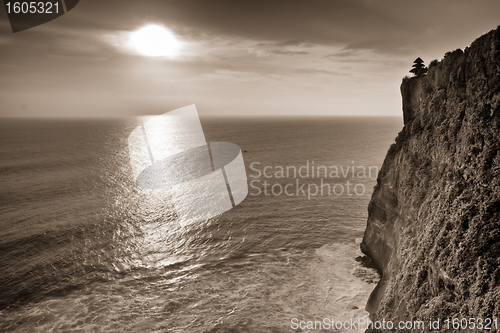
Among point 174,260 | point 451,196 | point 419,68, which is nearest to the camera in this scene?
point 451,196

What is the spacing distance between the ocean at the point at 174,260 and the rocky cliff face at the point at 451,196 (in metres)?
7.35

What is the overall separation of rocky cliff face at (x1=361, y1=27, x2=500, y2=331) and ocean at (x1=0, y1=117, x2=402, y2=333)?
24.1 feet

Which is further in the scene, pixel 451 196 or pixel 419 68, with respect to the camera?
pixel 419 68

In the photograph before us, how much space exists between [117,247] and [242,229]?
14.7m

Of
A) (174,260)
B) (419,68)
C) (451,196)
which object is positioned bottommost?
(174,260)

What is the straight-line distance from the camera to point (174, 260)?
91.1 feet

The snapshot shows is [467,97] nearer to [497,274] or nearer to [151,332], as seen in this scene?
[497,274]

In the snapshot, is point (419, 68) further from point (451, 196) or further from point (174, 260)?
point (174, 260)

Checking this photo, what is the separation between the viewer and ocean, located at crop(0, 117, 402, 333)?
2011 cm

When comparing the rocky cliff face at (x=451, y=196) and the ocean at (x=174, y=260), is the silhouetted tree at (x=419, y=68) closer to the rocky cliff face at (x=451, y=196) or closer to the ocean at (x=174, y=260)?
the rocky cliff face at (x=451, y=196)

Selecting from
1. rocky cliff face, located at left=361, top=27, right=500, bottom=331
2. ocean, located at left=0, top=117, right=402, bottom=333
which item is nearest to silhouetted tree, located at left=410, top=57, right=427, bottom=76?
rocky cliff face, located at left=361, top=27, right=500, bottom=331

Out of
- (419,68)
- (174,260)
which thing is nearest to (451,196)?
(419,68)

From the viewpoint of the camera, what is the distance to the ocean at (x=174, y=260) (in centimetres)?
2011

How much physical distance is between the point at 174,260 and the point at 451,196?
24.8 m
